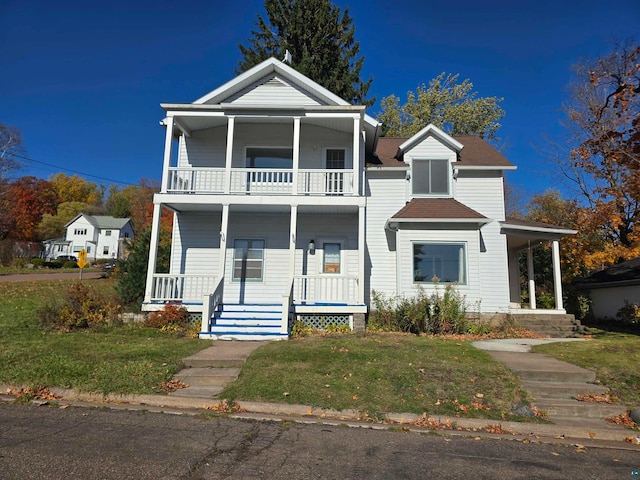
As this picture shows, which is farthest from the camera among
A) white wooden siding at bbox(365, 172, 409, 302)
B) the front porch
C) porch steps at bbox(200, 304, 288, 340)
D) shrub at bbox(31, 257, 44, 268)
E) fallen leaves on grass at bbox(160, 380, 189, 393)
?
shrub at bbox(31, 257, 44, 268)

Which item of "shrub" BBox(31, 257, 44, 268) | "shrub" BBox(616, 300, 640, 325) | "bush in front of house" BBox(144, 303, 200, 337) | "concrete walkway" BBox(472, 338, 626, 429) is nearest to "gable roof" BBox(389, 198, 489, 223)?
"concrete walkway" BBox(472, 338, 626, 429)

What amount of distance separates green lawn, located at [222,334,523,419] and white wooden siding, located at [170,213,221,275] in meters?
6.27

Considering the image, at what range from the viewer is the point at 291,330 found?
11.3 m

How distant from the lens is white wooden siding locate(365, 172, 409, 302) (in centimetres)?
1454

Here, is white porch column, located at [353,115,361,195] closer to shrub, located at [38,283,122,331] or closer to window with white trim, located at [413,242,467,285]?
window with white trim, located at [413,242,467,285]

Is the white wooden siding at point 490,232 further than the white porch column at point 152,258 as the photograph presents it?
Yes

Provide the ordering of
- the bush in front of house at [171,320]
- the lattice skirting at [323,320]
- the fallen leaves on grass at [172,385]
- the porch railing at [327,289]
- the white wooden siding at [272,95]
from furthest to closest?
the white wooden siding at [272,95] < the porch railing at [327,289] < the lattice skirting at [323,320] < the bush in front of house at [171,320] < the fallen leaves on grass at [172,385]

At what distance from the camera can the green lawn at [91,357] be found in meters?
6.72

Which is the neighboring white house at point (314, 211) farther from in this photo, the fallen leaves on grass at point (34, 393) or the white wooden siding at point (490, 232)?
the fallen leaves on grass at point (34, 393)

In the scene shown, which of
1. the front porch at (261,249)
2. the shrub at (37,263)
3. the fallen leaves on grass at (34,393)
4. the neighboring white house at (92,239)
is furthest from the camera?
the neighboring white house at (92,239)

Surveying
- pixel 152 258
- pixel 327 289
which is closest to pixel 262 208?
pixel 327 289

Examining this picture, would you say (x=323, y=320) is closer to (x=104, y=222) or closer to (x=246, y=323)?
(x=246, y=323)

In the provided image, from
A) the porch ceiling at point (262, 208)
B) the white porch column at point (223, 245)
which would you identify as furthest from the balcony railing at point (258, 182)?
the white porch column at point (223, 245)

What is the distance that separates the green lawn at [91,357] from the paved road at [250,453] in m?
1.10
